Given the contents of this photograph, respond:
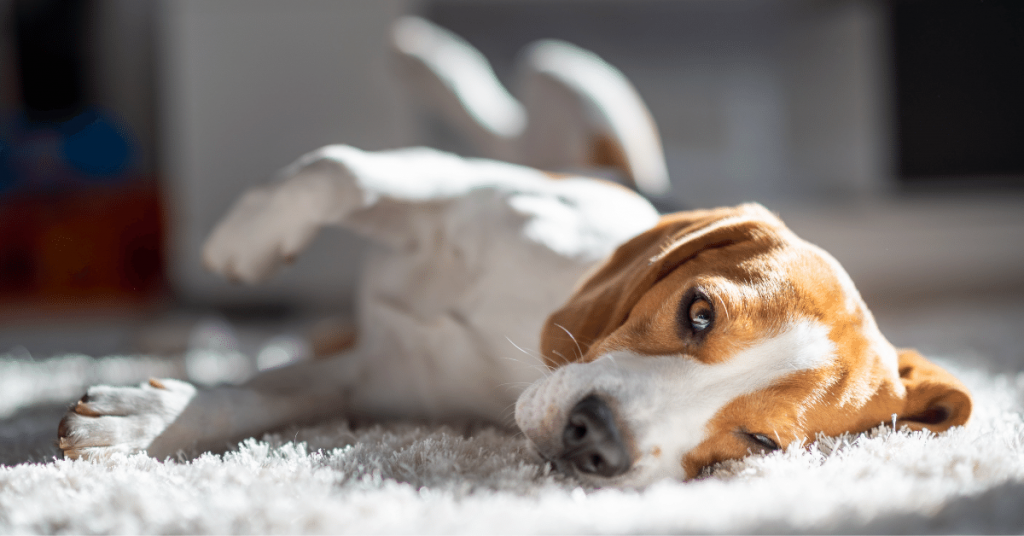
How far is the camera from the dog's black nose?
104 cm

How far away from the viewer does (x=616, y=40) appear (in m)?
5.44

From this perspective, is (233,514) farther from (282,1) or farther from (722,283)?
(282,1)

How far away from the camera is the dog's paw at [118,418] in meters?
1.15

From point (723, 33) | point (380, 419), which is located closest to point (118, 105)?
point (723, 33)

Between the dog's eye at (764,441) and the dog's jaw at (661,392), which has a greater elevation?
the dog's jaw at (661,392)

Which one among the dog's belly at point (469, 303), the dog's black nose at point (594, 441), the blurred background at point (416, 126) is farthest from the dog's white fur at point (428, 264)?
the blurred background at point (416, 126)

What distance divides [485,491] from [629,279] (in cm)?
50

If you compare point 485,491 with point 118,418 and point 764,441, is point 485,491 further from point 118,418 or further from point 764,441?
point 118,418

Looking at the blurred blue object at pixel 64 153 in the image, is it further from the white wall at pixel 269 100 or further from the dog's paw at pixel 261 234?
the dog's paw at pixel 261 234

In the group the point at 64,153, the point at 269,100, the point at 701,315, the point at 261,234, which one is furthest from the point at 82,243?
the point at 701,315

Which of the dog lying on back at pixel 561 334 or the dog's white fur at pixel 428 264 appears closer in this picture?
the dog lying on back at pixel 561 334

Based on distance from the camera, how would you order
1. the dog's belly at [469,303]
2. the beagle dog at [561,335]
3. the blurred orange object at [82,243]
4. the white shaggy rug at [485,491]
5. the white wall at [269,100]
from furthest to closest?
the blurred orange object at [82,243], the white wall at [269,100], the dog's belly at [469,303], the beagle dog at [561,335], the white shaggy rug at [485,491]

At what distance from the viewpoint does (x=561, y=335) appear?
133 centimetres

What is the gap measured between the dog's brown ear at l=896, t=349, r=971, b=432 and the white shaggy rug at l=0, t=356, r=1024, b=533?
57 mm
